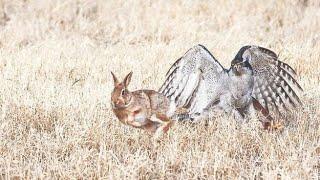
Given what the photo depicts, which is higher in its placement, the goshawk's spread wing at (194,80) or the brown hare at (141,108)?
the goshawk's spread wing at (194,80)

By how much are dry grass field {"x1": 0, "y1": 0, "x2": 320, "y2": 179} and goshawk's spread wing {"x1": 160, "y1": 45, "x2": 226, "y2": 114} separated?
0.19 metres

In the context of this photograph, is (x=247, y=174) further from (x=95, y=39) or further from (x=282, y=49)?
(x=95, y=39)

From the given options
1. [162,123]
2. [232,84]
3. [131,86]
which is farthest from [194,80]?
[131,86]

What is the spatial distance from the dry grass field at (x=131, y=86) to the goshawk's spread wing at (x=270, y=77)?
0.80 feet

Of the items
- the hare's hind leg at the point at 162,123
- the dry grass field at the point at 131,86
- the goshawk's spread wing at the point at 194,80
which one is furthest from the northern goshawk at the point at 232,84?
the hare's hind leg at the point at 162,123

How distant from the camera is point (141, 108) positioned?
461 cm

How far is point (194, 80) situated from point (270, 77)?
1.98 ft

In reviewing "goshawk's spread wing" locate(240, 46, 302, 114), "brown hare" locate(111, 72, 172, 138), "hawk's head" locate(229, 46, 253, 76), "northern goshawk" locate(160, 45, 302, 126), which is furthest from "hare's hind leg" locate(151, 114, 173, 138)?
"goshawk's spread wing" locate(240, 46, 302, 114)

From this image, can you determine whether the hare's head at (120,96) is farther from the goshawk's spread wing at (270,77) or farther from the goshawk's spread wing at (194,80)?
the goshawk's spread wing at (270,77)

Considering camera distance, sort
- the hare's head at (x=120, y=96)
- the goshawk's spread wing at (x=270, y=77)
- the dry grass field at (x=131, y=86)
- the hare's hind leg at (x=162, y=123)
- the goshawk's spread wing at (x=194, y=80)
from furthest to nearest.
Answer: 1. the goshawk's spread wing at (x=270, y=77)
2. the goshawk's spread wing at (x=194, y=80)
3. the hare's hind leg at (x=162, y=123)
4. the dry grass field at (x=131, y=86)
5. the hare's head at (x=120, y=96)

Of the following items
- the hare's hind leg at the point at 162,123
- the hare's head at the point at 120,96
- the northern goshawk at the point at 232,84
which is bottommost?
the hare's hind leg at the point at 162,123

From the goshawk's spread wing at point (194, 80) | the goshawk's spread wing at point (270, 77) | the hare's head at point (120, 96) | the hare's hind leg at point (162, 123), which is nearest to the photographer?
the hare's head at point (120, 96)

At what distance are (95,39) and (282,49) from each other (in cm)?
289

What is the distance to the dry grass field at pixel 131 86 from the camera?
180 inches
